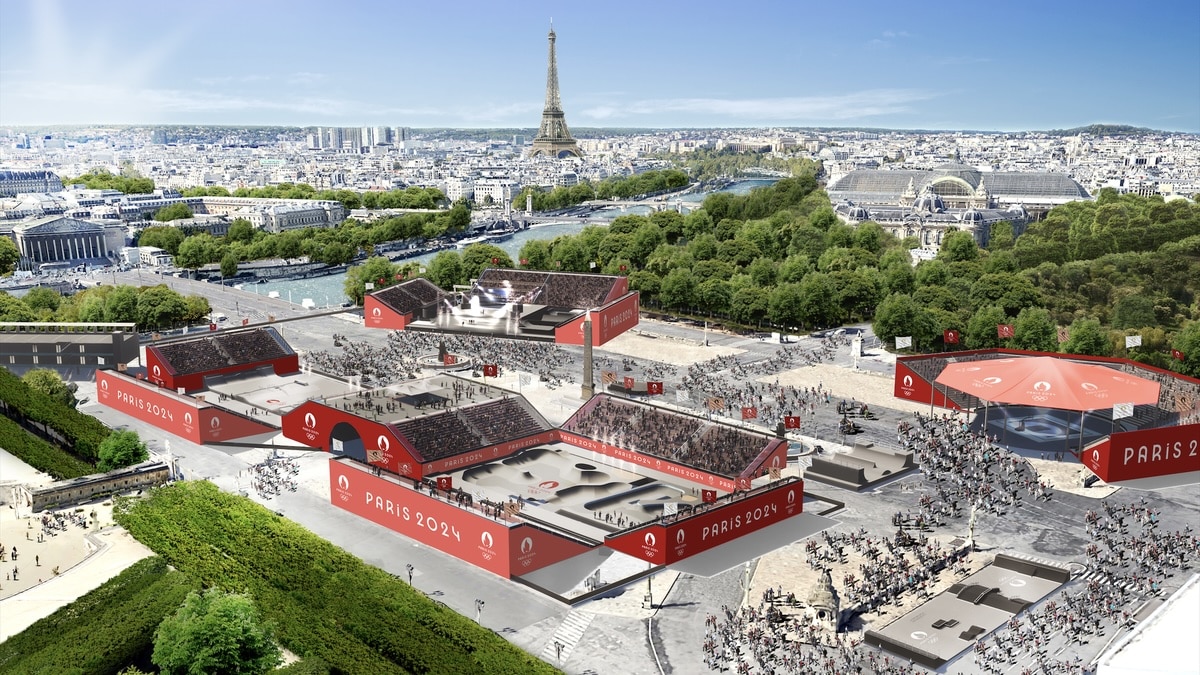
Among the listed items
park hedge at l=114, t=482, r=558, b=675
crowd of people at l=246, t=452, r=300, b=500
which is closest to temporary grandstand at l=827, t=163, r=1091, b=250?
crowd of people at l=246, t=452, r=300, b=500

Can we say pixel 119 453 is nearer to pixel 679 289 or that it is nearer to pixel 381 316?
pixel 381 316

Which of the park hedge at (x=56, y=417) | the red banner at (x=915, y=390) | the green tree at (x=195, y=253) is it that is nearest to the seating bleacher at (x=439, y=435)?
the park hedge at (x=56, y=417)

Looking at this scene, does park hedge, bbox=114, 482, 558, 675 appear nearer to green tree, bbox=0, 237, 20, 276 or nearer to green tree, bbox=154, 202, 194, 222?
green tree, bbox=0, 237, 20, 276

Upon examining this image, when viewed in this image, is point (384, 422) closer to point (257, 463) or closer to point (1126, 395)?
point (257, 463)

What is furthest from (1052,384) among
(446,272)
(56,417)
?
(446,272)

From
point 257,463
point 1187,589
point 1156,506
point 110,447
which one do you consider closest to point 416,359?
point 257,463
